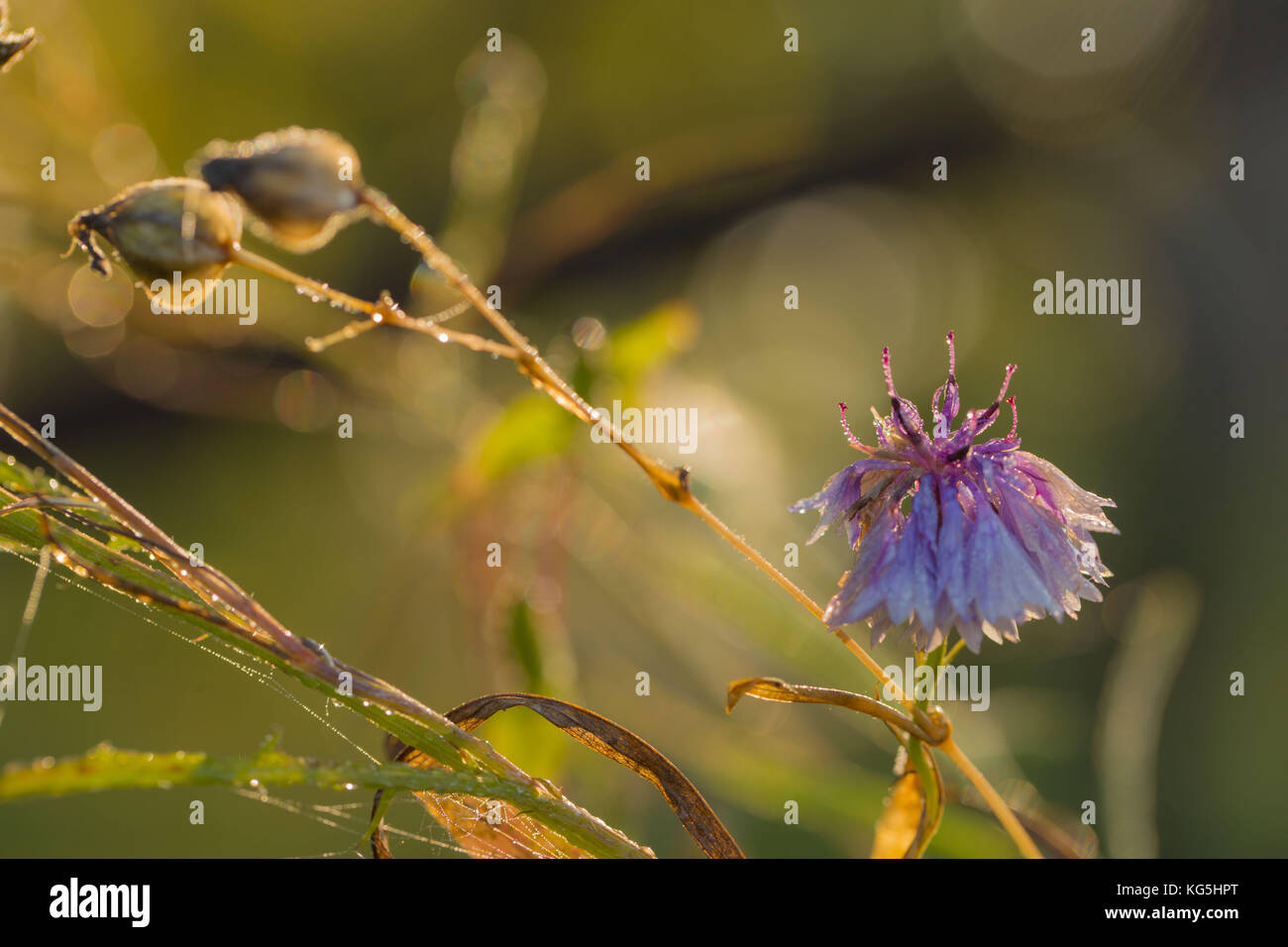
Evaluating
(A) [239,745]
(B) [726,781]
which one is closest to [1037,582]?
(B) [726,781]

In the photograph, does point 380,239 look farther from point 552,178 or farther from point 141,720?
point 141,720

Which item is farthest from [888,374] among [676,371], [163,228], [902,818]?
[676,371]

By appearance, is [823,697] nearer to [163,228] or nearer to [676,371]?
[163,228]

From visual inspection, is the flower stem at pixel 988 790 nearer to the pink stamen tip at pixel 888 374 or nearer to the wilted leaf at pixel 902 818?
the wilted leaf at pixel 902 818

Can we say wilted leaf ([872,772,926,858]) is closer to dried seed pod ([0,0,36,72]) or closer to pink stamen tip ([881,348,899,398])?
pink stamen tip ([881,348,899,398])

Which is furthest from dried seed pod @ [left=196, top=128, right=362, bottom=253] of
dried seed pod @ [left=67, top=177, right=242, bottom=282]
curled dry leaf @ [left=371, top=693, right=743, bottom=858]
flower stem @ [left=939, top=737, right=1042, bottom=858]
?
flower stem @ [left=939, top=737, right=1042, bottom=858]

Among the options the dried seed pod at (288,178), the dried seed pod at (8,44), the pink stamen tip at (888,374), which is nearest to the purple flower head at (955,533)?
the pink stamen tip at (888,374)
